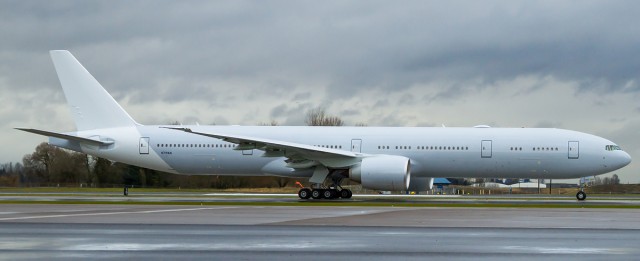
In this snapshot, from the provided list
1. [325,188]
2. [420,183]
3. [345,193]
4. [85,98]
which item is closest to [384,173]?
[325,188]

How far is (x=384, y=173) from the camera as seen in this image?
33.0 meters

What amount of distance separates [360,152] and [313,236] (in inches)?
797

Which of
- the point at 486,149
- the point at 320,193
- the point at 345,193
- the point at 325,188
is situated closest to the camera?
the point at 320,193

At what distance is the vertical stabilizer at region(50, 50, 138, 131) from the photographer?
3888 cm

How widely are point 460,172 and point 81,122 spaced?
56.3 feet

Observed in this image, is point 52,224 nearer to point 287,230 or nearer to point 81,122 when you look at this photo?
point 287,230

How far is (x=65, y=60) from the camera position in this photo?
128 ft

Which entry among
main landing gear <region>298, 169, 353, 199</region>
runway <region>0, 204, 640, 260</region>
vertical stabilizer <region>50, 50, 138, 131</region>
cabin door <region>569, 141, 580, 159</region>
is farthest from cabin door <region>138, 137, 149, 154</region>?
cabin door <region>569, 141, 580, 159</region>

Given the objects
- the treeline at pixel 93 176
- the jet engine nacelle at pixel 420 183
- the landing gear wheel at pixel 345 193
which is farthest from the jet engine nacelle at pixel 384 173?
the treeline at pixel 93 176

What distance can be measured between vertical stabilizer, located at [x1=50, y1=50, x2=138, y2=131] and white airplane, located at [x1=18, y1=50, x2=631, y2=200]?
71cm

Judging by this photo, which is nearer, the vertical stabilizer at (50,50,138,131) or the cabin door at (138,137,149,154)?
the cabin door at (138,137,149,154)

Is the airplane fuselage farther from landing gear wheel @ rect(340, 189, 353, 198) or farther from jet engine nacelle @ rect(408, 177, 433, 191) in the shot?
landing gear wheel @ rect(340, 189, 353, 198)

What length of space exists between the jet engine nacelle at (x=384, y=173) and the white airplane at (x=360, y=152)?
0.13 feet

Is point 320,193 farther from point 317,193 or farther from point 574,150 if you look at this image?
point 574,150
